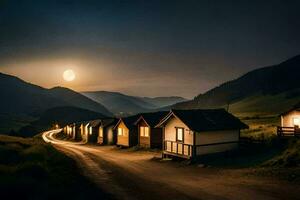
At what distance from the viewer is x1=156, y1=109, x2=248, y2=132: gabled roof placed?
3491 cm

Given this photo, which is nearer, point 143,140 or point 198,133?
point 198,133

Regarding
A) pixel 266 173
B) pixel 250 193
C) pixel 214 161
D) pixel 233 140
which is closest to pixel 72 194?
pixel 250 193

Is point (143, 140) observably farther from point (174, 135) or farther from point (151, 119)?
point (174, 135)

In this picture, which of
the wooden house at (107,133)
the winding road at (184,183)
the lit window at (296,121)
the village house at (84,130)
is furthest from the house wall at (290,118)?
the village house at (84,130)

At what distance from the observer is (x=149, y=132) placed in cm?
4903

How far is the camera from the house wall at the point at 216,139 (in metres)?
34.4

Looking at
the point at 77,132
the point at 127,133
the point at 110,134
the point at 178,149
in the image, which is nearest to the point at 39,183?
the point at 178,149

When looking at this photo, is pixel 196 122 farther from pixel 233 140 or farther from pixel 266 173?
pixel 266 173

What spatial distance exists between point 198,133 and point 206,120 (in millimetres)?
2816

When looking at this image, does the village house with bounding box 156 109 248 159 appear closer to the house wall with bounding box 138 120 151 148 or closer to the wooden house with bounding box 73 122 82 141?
the house wall with bounding box 138 120 151 148

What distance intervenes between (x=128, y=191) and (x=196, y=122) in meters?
17.5

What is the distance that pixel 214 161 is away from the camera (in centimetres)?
3362

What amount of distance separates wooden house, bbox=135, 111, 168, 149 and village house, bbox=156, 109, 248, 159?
Answer: 9683 millimetres

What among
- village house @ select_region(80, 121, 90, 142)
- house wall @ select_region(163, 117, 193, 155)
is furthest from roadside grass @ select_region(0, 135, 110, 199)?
village house @ select_region(80, 121, 90, 142)
